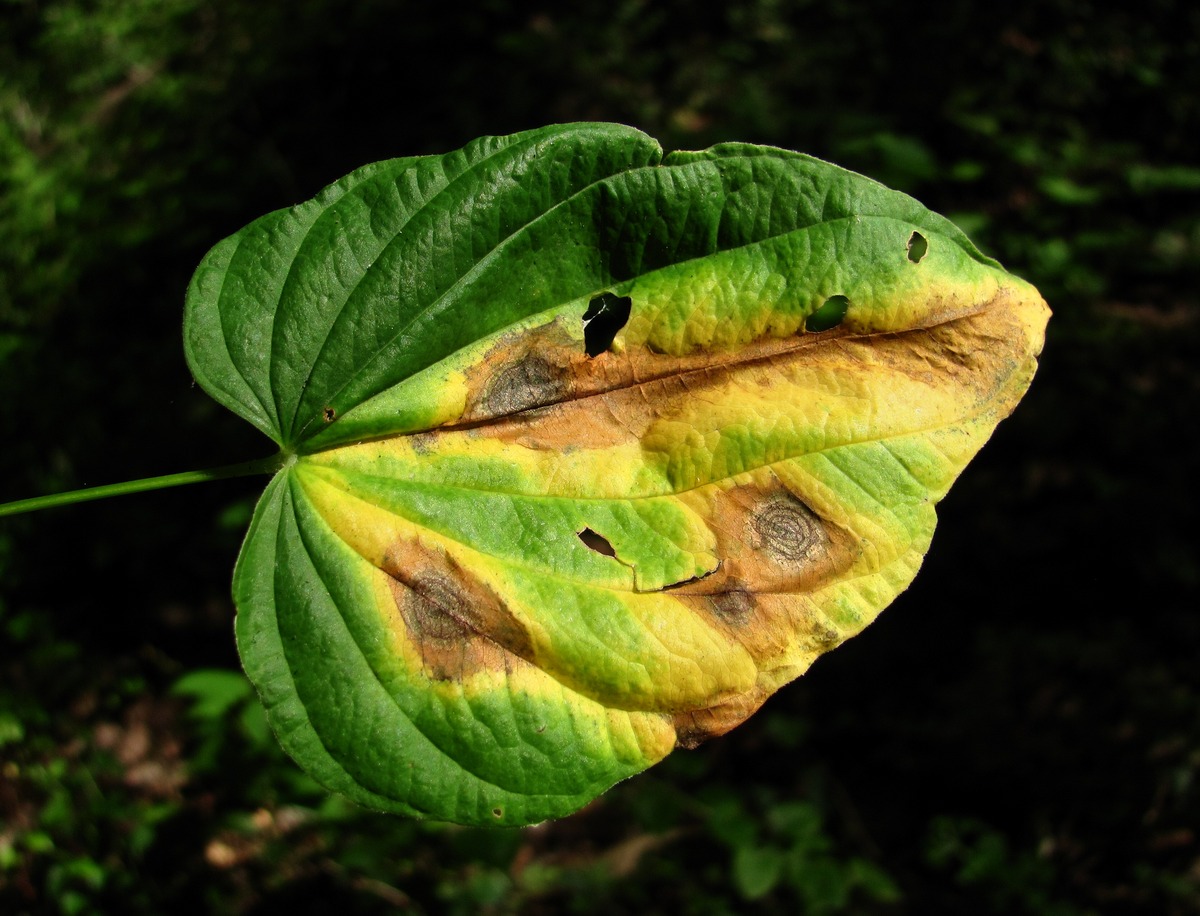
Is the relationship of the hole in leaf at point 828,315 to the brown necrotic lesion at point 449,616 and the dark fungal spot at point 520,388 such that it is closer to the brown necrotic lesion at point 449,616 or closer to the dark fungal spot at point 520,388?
the dark fungal spot at point 520,388

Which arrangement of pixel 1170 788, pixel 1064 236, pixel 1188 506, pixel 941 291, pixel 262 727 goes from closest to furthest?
pixel 941 291, pixel 262 727, pixel 1170 788, pixel 1188 506, pixel 1064 236

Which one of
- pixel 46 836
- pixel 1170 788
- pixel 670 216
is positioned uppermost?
pixel 670 216

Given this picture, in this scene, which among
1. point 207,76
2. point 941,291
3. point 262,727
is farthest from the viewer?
point 207,76

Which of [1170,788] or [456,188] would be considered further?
[1170,788]

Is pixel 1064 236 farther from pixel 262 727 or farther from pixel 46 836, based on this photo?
pixel 46 836

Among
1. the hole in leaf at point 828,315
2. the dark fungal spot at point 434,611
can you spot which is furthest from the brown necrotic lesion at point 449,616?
the hole in leaf at point 828,315

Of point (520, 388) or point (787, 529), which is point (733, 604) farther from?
point (520, 388)

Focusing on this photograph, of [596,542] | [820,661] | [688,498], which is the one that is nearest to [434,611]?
[596,542]

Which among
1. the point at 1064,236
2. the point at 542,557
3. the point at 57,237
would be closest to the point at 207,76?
the point at 57,237
